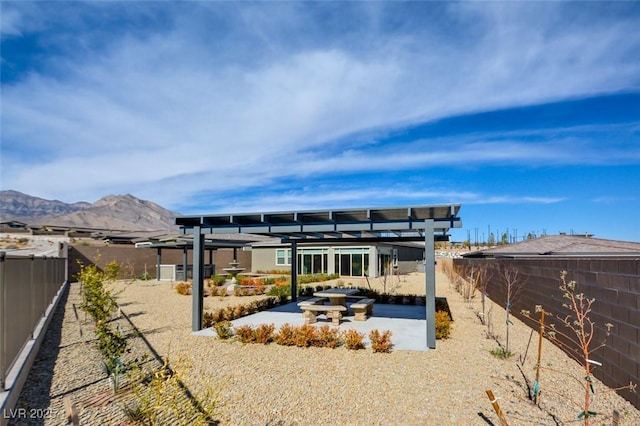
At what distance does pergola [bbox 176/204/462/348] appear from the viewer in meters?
8.52

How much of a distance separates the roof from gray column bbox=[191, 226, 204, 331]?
243 millimetres

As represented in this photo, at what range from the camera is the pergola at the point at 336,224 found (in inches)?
336

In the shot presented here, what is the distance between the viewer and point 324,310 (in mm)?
10648

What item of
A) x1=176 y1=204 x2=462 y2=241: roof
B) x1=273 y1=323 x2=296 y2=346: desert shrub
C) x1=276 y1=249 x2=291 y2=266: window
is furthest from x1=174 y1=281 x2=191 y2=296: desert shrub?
x1=276 y1=249 x2=291 y2=266: window

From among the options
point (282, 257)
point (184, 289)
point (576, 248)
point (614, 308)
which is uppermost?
point (576, 248)

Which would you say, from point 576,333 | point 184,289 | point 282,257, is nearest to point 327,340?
point 576,333

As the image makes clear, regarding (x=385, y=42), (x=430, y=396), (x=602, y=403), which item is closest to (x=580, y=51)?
(x=385, y=42)

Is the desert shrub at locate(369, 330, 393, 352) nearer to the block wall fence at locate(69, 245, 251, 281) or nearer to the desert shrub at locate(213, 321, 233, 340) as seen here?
the desert shrub at locate(213, 321, 233, 340)

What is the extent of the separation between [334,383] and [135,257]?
26.7 meters

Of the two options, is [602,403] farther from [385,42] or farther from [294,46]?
[294,46]

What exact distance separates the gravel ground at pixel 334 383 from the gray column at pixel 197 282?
1.82 ft

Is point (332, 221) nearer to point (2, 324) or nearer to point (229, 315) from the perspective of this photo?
point (229, 315)

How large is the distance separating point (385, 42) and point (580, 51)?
5.49 m

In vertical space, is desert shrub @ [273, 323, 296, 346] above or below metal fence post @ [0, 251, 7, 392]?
below
